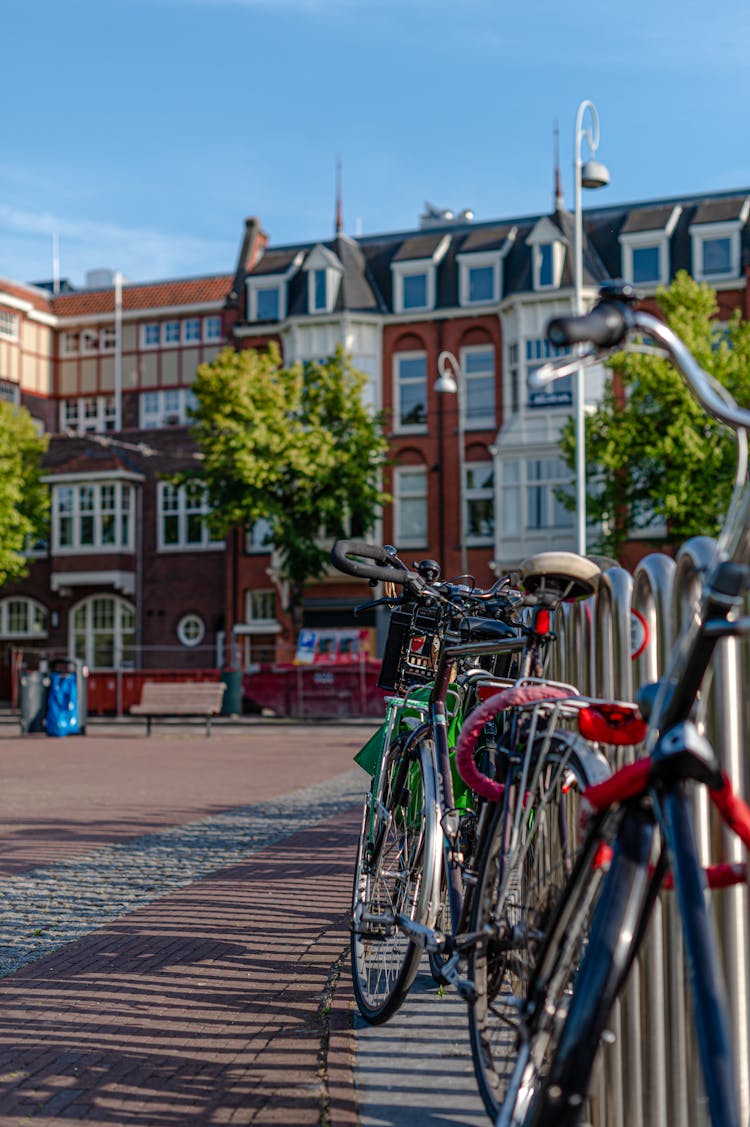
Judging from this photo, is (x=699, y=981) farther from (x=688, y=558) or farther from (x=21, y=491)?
(x=21, y=491)

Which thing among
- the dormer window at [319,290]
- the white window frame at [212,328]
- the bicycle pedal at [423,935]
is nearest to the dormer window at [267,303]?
the dormer window at [319,290]

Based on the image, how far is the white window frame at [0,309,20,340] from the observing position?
175 ft

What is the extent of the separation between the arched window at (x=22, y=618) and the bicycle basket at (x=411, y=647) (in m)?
44.7

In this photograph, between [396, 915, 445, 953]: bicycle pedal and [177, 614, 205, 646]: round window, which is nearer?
[396, 915, 445, 953]: bicycle pedal

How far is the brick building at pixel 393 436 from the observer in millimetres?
39938

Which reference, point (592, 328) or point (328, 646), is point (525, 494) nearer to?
point (328, 646)

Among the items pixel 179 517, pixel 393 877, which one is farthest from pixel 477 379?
pixel 393 877

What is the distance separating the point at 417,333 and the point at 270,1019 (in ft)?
128

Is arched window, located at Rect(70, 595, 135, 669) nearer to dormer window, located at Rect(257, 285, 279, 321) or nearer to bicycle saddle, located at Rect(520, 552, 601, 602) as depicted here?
dormer window, located at Rect(257, 285, 279, 321)

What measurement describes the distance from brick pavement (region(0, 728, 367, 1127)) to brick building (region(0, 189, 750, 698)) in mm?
28809

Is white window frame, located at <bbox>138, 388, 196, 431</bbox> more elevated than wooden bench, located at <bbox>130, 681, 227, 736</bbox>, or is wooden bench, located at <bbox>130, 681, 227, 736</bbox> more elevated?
white window frame, located at <bbox>138, 388, 196, 431</bbox>

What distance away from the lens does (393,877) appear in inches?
163

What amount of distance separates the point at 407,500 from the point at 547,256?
878 cm

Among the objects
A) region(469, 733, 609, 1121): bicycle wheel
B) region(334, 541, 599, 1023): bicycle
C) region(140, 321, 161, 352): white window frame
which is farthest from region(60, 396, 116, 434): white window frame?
region(469, 733, 609, 1121): bicycle wheel
